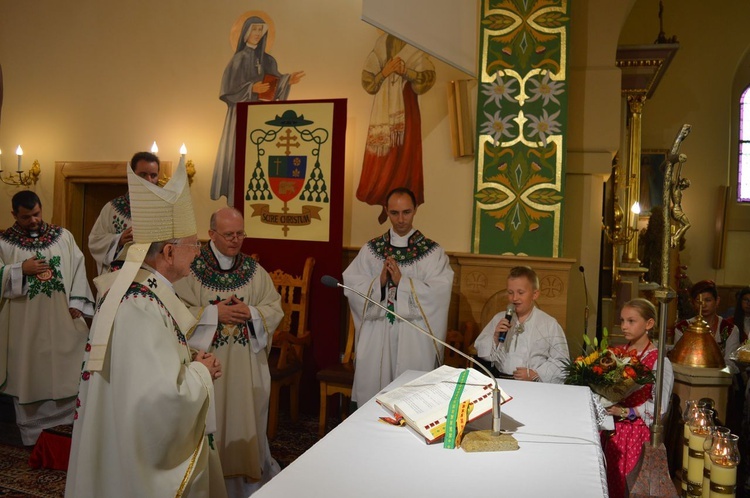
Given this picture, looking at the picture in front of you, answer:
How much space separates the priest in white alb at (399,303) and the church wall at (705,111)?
26.0ft

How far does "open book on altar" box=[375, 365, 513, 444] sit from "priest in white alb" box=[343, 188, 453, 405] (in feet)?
6.48

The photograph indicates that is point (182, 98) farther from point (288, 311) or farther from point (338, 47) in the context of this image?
point (288, 311)

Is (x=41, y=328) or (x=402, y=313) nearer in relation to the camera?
(x=402, y=313)

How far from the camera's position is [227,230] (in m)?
3.97

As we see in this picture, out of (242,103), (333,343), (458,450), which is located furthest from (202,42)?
(458,450)

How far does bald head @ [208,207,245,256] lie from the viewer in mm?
3951

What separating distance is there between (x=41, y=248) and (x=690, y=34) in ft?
33.6

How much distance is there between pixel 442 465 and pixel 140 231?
1.38 m

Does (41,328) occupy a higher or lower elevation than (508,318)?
lower

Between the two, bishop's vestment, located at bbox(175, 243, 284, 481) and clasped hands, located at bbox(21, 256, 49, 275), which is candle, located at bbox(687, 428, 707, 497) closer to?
bishop's vestment, located at bbox(175, 243, 284, 481)

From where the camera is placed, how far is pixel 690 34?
37.2 ft

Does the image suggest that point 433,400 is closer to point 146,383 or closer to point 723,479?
point 146,383

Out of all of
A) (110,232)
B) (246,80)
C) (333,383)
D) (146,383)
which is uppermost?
(246,80)

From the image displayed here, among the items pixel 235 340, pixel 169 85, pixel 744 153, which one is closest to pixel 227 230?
pixel 235 340
